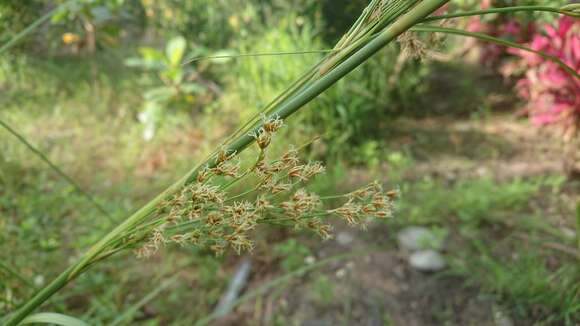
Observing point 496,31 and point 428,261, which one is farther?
point 496,31

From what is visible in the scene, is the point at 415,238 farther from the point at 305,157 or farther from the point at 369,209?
the point at 369,209

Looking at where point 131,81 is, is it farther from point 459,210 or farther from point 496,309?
point 496,309

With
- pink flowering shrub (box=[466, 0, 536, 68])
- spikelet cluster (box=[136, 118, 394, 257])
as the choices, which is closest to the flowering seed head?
spikelet cluster (box=[136, 118, 394, 257])

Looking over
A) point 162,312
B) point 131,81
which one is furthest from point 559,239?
point 131,81

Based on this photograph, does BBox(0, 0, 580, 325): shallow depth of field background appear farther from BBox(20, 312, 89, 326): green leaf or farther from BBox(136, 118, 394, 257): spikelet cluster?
BBox(20, 312, 89, 326): green leaf

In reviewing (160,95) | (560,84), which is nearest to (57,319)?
(160,95)
